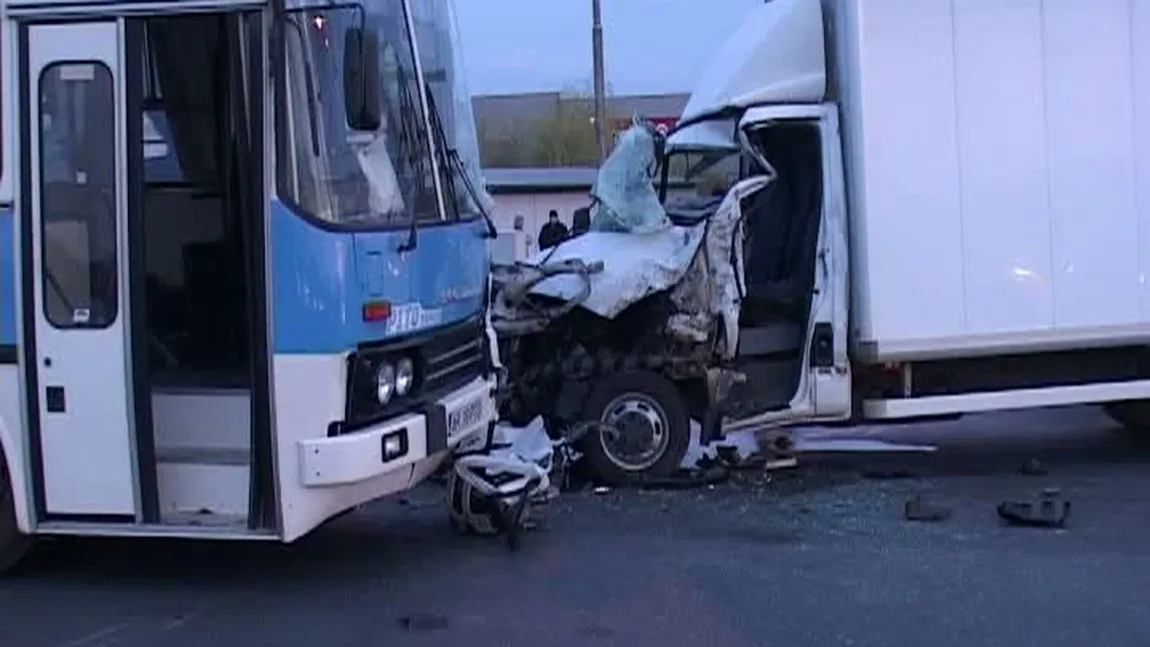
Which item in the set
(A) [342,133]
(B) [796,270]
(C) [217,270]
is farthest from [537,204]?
(A) [342,133]

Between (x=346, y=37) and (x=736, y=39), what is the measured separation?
506 cm

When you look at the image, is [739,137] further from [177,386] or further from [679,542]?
[177,386]

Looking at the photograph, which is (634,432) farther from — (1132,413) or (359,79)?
(1132,413)

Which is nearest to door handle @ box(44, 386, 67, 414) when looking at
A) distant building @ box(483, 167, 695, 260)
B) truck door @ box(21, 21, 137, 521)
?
truck door @ box(21, 21, 137, 521)

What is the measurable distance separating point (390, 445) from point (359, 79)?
1658 mm

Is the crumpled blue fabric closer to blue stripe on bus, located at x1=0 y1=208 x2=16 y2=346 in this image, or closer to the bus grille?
the bus grille

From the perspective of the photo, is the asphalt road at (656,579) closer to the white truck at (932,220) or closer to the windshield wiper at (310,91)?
the white truck at (932,220)

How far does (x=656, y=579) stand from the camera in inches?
333

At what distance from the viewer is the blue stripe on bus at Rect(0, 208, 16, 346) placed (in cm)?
800

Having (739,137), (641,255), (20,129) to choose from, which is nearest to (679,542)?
(641,255)

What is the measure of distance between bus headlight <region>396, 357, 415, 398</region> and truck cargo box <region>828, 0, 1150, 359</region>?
3739 millimetres

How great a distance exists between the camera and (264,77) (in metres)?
7.57

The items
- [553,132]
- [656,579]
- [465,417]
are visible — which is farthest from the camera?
[553,132]

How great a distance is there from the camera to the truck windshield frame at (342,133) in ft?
24.9
